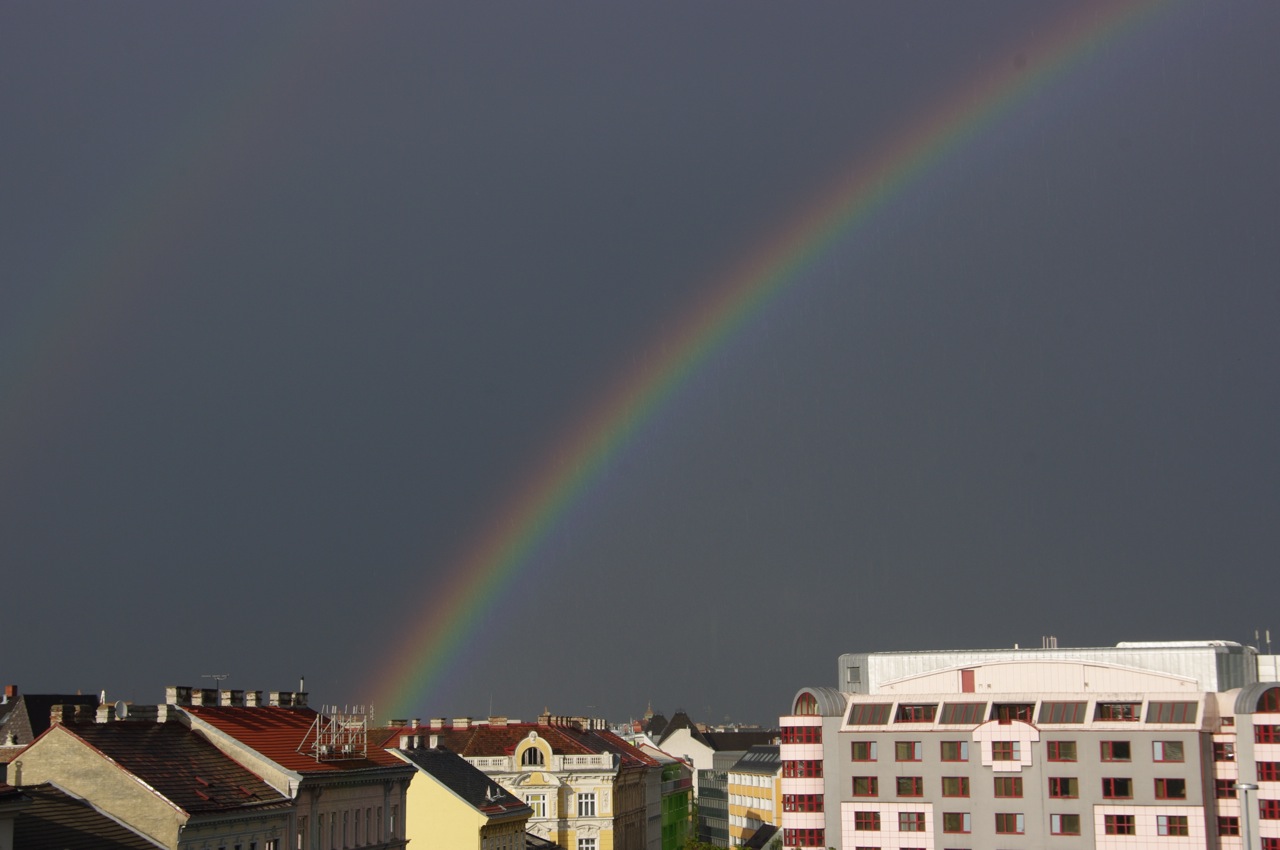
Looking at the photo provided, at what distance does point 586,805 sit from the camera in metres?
144

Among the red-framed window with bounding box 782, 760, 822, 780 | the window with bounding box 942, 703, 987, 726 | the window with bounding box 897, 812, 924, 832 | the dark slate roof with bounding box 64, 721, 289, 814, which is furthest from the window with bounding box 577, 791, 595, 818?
the dark slate roof with bounding box 64, 721, 289, 814

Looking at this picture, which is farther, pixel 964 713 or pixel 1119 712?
pixel 964 713

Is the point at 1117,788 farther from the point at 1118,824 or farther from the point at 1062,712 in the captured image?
the point at 1062,712

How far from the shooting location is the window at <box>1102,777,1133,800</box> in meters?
107

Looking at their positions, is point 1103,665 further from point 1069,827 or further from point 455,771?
point 455,771

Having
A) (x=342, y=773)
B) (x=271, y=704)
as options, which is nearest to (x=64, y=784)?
(x=342, y=773)

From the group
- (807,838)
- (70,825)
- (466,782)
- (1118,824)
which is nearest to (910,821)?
(807,838)

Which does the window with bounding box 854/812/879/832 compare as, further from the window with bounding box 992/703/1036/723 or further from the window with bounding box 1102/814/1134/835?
the window with bounding box 1102/814/1134/835

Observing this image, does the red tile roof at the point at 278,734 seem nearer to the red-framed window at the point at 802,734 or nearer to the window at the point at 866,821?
the red-framed window at the point at 802,734

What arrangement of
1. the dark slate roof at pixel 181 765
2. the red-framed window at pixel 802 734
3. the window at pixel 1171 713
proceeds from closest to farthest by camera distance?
the dark slate roof at pixel 181 765 → the window at pixel 1171 713 → the red-framed window at pixel 802 734

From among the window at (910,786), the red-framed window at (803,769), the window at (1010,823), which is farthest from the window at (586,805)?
the window at (1010,823)

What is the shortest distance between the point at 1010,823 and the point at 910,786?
819 cm

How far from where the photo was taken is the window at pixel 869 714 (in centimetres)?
11831

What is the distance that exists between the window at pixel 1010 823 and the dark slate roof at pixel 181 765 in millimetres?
61077
